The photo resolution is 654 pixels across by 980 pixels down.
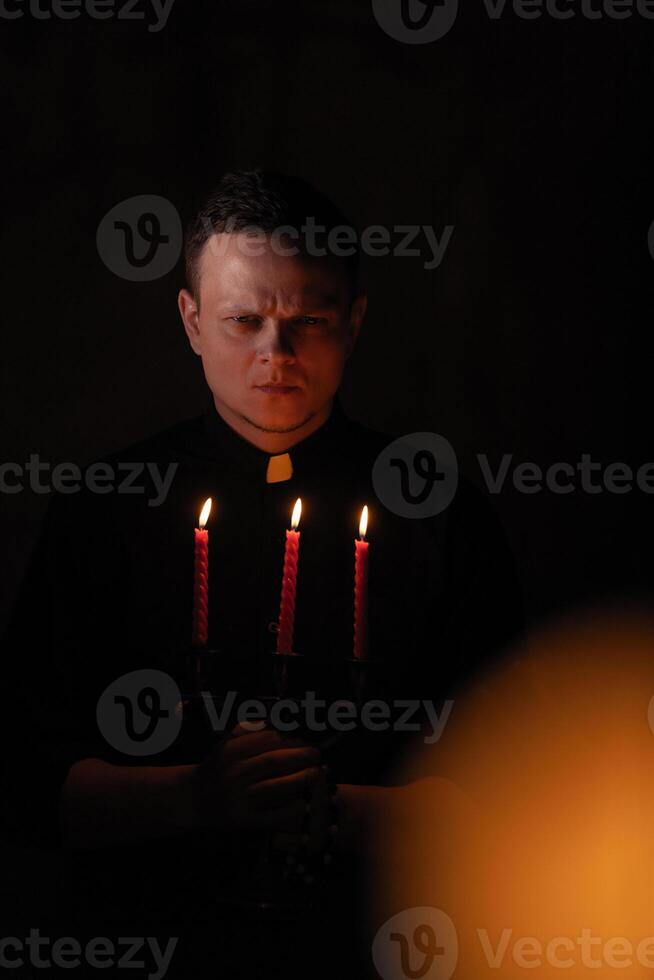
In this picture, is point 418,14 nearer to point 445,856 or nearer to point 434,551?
point 434,551

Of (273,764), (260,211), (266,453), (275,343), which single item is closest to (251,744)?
(273,764)

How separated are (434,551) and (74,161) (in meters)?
0.82

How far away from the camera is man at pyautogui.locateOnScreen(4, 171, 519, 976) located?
5.25ft

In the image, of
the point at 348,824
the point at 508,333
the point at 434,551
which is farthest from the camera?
the point at 508,333

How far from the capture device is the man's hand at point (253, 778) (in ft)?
5.08

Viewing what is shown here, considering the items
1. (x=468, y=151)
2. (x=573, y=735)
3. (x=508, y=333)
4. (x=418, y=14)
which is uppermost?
(x=418, y=14)

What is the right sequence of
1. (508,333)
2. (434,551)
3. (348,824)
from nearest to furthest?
(348,824) → (434,551) → (508,333)

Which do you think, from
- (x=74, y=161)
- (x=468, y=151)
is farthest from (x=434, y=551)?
(x=74, y=161)

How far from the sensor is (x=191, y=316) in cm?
175

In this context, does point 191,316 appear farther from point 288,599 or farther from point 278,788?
point 278,788

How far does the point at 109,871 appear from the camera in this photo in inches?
64.6

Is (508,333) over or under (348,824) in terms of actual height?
over

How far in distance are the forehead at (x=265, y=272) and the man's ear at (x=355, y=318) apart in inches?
1.9

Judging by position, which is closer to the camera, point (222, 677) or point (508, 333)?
point (222, 677)
